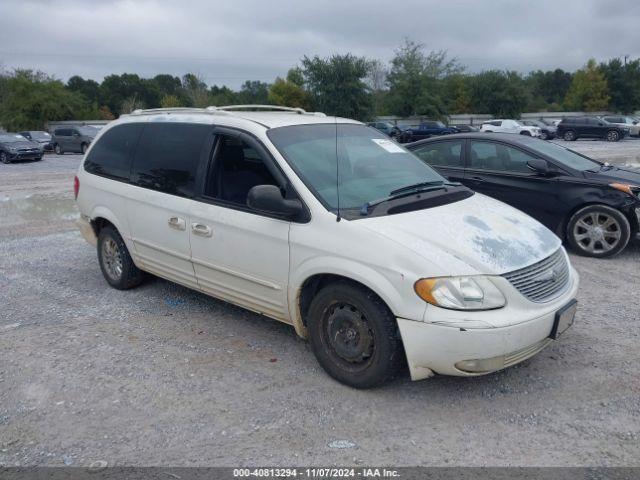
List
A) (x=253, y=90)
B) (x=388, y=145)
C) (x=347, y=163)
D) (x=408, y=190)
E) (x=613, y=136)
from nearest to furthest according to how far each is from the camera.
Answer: (x=408, y=190), (x=347, y=163), (x=388, y=145), (x=613, y=136), (x=253, y=90)

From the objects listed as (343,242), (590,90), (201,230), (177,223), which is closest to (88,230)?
(177,223)

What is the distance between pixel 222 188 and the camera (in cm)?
445

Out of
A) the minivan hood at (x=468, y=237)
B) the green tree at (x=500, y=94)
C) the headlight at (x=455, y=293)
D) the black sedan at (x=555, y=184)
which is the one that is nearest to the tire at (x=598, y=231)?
the black sedan at (x=555, y=184)

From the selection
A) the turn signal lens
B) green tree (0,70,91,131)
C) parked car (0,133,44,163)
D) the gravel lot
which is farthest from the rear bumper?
green tree (0,70,91,131)

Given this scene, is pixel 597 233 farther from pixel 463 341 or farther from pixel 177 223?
pixel 177 223

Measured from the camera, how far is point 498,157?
7566 millimetres

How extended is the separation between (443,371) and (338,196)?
1384mm

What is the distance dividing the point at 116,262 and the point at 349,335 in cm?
316

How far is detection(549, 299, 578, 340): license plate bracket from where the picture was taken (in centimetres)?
352

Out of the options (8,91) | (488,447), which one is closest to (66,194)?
(488,447)

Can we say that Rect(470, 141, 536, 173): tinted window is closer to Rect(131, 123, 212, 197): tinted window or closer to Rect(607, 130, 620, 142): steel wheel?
Rect(131, 123, 212, 197): tinted window

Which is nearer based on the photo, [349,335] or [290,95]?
[349,335]

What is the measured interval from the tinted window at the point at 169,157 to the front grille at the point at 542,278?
266cm

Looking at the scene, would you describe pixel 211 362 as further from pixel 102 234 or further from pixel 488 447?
pixel 102 234
